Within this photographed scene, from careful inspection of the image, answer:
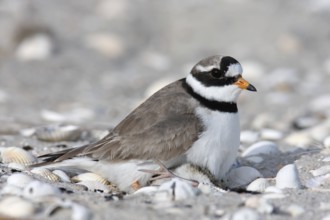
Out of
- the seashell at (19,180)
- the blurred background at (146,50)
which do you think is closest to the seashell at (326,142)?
the blurred background at (146,50)

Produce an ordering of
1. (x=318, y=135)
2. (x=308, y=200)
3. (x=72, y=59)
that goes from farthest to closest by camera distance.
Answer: (x=72, y=59) < (x=318, y=135) < (x=308, y=200)

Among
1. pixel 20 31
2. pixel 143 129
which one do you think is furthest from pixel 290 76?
pixel 143 129

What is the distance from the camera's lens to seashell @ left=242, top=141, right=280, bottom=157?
502 centimetres

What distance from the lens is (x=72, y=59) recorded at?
8.30 m

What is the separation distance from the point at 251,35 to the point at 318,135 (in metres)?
3.17

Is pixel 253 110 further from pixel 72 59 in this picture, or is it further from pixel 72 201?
pixel 72 201

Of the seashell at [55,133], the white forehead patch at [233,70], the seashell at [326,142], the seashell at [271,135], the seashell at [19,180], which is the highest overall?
the white forehead patch at [233,70]

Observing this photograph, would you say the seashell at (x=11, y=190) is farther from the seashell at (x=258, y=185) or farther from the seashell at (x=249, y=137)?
the seashell at (x=249, y=137)

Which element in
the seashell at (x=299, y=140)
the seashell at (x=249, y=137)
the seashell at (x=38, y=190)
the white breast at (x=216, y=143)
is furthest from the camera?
the seashell at (x=249, y=137)

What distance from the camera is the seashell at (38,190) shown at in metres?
3.53

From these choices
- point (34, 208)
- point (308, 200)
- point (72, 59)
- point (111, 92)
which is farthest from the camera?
point (72, 59)

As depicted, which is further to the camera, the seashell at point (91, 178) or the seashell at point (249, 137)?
the seashell at point (249, 137)

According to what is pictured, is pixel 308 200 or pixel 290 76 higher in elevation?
pixel 290 76

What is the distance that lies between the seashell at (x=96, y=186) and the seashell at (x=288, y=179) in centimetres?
92
